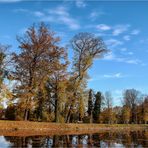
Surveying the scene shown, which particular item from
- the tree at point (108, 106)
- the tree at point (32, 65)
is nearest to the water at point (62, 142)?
the tree at point (32, 65)

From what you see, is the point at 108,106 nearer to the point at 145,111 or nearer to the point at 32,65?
the point at 145,111

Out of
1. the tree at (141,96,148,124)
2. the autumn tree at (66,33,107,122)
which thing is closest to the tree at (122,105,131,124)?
the tree at (141,96,148,124)

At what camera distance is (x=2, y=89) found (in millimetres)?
42188

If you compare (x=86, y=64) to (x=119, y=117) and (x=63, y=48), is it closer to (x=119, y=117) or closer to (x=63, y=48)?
(x=63, y=48)

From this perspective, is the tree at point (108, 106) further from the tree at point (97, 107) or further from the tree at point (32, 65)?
the tree at point (32, 65)

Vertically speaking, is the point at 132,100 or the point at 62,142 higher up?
the point at 132,100

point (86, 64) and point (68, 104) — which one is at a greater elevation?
point (86, 64)

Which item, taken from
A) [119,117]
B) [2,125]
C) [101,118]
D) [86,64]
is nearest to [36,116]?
[86,64]

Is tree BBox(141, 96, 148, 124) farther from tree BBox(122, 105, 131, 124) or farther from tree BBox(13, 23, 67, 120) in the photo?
tree BBox(13, 23, 67, 120)

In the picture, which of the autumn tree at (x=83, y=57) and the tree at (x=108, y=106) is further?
the tree at (x=108, y=106)

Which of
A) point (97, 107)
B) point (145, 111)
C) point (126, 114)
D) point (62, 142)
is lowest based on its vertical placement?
point (62, 142)

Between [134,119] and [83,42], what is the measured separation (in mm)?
60201

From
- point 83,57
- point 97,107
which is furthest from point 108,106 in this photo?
point 83,57

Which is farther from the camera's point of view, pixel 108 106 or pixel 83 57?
pixel 108 106
